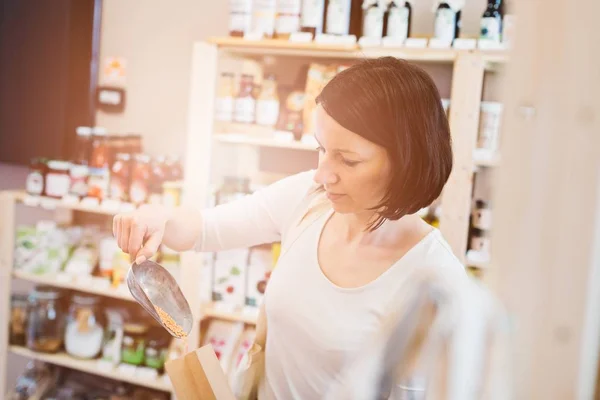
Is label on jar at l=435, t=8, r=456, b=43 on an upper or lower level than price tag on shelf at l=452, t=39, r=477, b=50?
upper

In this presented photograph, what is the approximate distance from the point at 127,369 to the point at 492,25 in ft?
6.08

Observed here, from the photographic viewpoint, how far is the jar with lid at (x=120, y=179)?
97.0 inches

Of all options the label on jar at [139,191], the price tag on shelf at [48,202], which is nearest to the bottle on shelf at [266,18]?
the label on jar at [139,191]

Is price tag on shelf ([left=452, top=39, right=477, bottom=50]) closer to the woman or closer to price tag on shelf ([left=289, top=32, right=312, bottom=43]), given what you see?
price tag on shelf ([left=289, top=32, right=312, bottom=43])

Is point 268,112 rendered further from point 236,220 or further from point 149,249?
point 149,249

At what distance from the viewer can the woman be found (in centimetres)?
101

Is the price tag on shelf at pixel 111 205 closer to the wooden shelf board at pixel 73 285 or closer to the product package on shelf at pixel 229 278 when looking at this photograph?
the wooden shelf board at pixel 73 285

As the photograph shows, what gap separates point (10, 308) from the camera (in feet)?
9.01

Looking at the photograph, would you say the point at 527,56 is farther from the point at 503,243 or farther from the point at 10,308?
the point at 10,308

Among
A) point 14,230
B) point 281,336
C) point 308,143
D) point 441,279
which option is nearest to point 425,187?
point 281,336

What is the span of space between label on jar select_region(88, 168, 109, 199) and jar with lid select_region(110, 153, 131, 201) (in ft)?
0.08

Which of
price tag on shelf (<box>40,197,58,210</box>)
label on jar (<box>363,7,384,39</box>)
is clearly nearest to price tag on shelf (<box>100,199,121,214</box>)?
price tag on shelf (<box>40,197,58,210</box>)

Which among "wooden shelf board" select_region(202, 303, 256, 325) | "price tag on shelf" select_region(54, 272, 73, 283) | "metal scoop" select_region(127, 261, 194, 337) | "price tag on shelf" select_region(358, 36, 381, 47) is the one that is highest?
"price tag on shelf" select_region(358, 36, 381, 47)

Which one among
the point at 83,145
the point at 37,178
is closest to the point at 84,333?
the point at 37,178
